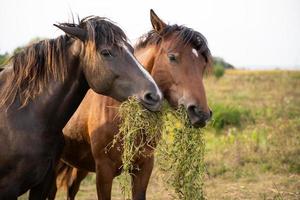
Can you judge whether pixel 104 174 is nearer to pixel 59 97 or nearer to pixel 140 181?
pixel 140 181

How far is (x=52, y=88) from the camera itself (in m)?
4.11

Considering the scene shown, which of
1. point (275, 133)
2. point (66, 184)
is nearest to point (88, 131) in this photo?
point (66, 184)

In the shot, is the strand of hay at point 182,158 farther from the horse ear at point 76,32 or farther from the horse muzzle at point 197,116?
the horse ear at point 76,32

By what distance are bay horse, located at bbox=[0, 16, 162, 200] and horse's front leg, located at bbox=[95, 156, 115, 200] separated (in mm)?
833

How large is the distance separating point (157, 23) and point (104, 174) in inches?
72.2

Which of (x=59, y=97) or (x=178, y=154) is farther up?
(x=59, y=97)

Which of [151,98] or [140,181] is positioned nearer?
[151,98]

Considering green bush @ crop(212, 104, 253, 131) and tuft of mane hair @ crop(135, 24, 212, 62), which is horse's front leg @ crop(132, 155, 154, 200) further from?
green bush @ crop(212, 104, 253, 131)

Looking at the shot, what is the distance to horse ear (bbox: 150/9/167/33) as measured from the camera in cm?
492

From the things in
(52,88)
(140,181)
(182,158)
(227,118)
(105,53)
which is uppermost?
(105,53)

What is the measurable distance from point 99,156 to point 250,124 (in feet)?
30.7

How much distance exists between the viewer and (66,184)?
23.3 ft

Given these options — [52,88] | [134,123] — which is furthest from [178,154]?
[52,88]

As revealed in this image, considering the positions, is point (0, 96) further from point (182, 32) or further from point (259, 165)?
point (259, 165)
